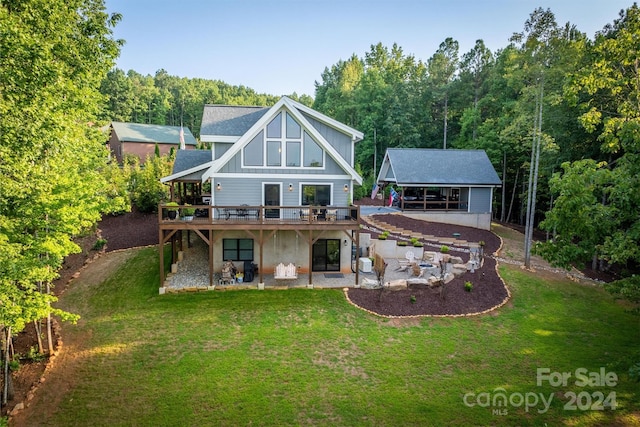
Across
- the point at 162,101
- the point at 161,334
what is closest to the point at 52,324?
the point at 161,334

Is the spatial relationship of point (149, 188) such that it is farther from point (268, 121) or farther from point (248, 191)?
point (268, 121)

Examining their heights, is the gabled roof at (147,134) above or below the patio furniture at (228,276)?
above

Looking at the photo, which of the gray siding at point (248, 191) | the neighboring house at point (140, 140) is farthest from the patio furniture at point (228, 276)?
the neighboring house at point (140, 140)

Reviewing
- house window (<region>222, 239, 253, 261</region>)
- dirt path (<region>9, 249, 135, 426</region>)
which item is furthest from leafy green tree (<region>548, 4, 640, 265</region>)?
dirt path (<region>9, 249, 135, 426</region>)

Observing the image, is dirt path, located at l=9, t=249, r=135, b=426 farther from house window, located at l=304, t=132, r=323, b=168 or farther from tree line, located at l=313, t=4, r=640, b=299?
tree line, located at l=313, t=4, r=640, b=299

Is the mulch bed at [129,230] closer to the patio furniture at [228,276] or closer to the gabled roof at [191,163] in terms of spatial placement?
the gabled roof at [191,163]

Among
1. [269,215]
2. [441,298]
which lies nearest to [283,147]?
[269,215]

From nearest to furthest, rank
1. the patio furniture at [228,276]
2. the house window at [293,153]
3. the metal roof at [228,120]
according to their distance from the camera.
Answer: the patio furniture at [228,276]
the house window at [293,153]
the metal roof at [228,120]
